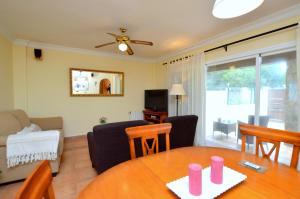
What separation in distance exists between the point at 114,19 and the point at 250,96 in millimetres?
2769

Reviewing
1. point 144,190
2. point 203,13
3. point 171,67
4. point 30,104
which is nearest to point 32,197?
point 144,190

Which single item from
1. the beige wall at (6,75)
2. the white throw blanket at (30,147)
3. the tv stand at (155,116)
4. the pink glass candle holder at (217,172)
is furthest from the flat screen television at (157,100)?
the pink glass candle holder at (217,172)

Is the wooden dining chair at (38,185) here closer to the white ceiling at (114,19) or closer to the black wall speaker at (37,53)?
the white ceiling at (114,19)

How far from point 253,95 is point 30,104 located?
4.82 meters

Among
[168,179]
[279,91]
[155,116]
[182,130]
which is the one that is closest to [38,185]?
[168,179]

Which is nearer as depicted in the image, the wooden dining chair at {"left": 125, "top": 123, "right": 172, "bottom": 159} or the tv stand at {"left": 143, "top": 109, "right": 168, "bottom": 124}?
the wooden dining chair at {"left": 125, "top": 123, "right": 172, "bottom": 159}

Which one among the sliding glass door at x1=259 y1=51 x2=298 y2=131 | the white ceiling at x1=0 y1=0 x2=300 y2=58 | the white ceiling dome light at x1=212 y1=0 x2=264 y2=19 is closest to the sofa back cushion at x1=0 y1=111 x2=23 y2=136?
the white ceiling at x1=0 y1=0 x2=300 y2=58

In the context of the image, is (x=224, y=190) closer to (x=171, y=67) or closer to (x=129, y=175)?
(x=129, y=175)

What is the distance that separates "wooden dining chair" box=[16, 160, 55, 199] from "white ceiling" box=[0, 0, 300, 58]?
2.12 metres

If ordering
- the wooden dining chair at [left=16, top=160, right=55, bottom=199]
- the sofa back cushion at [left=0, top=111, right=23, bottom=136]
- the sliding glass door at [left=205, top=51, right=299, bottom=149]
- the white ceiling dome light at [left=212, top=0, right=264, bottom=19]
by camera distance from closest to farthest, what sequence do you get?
1. the wooden dining chair at [left=16, top=160, right=55, bottom=199]
2. the white ceiling dome light at [left=212, top=0, right=264, bottom=19]
3. the sofa back cushion at [left=0, top=111, right=23, bottom=136]
4. the sliding glass door at [left=205, top=51, right=299, bottom=149]

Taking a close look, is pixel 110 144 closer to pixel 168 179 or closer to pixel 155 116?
pixel 168 179

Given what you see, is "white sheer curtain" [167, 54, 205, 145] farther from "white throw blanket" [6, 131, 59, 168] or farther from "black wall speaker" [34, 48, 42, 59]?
"black wall speaker" [34, 48, 42, 59]

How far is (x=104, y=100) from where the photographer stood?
458 centimetres

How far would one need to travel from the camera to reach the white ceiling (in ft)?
6.93
